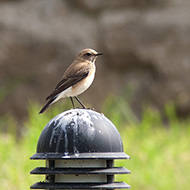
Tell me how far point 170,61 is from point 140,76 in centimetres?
49

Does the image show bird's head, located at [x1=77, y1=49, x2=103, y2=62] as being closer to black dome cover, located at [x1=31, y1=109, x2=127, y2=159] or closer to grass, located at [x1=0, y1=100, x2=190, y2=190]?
grass, located at [x1=0, y1=100, x2=190, y2=190]

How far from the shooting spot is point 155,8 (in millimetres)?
8141

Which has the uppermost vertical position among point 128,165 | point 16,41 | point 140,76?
point 16,41

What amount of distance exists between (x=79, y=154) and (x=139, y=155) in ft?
11.5

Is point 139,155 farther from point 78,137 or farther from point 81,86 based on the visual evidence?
point 78,137

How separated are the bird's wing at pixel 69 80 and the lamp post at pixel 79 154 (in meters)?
1.82

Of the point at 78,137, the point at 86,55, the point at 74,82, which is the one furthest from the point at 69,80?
the point at 78,137

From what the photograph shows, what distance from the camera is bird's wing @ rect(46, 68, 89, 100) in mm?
4644

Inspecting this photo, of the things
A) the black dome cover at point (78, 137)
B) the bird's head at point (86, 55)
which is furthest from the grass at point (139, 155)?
the black dome cover at point (78, 137)

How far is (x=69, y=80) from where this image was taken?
4.79 meters

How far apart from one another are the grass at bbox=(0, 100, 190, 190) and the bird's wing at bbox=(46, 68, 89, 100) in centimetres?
115

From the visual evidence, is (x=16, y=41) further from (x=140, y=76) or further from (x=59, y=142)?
(x=59, y=142)

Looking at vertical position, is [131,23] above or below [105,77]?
above

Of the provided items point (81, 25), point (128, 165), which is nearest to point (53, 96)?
point (128, 165)
